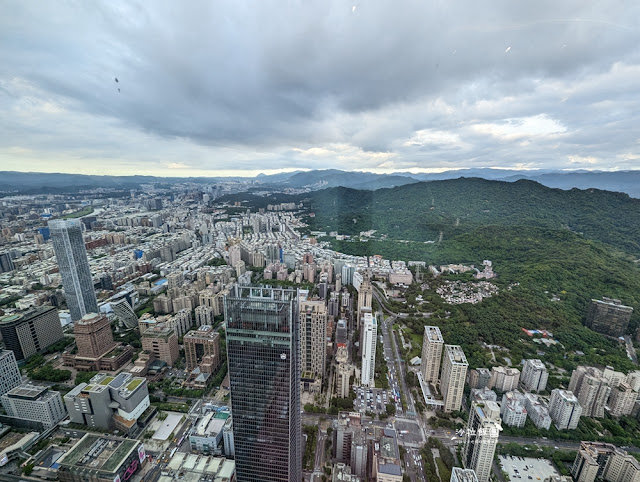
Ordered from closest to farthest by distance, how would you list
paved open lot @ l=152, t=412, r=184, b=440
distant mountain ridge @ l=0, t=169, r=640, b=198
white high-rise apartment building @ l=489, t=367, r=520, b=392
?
paved open lot @ l=152, t=412, r=184, b=440 < white high-rise apartment building @ l=489, t=367, r=520, b=392 < distant mountain ridge @ l=0, t=169, r=640, b=198

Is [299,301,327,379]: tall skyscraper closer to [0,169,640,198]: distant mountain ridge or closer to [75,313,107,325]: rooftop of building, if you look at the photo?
[75,313,107,325]: rooftop of building

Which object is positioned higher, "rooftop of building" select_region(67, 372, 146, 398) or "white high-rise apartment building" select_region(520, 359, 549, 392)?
"rooftop of building" select_region(67, 372, 146, 398)

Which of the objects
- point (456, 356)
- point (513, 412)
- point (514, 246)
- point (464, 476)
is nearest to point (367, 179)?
point (514, 246)

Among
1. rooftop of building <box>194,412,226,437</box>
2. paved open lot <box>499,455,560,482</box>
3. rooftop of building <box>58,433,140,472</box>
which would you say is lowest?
paved open lot <box>499,455,560,482</box>

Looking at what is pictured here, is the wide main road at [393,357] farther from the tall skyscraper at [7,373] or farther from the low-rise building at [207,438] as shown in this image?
the tall skyscraper at [7,373]

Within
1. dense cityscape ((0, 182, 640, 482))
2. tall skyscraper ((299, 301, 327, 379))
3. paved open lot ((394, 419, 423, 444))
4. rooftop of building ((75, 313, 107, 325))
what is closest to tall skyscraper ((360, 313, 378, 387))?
dense cityscape ((0, 182, 640, 482))

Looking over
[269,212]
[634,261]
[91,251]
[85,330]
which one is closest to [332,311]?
[85,330]
